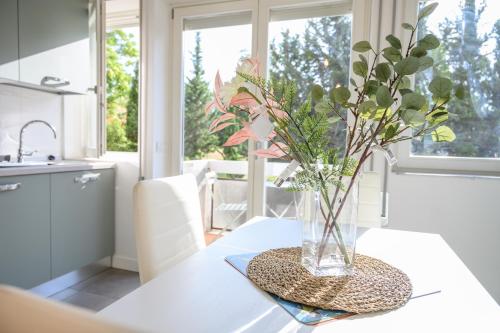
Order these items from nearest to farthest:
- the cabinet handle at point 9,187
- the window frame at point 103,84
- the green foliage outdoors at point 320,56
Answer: the cabinet handle at point 9,187
the green foliage outdoors at point 320,56
the window frame at point 103,84

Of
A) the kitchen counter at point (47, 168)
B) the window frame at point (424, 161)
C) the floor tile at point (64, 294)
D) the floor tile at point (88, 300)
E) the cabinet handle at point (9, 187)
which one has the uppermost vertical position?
the window frame at point (424, 161)

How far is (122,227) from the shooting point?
9.82 ft

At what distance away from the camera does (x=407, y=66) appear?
2.66 ft

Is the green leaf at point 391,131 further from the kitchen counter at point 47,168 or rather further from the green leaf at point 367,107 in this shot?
the kitchen counter at point 47,168

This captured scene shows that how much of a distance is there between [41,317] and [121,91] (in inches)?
123

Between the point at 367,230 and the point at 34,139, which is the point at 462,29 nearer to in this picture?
the point at 367,230

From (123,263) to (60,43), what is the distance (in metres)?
1.85

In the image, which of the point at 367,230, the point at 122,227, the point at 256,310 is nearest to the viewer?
the point at 256,310

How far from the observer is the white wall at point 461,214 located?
2.21 m

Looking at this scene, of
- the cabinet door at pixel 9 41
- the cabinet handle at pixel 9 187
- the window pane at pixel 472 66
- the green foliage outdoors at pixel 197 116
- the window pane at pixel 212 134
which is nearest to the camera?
the cabinet handle at pixel 9 187

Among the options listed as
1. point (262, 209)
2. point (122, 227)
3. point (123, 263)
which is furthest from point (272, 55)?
point (123, 263)

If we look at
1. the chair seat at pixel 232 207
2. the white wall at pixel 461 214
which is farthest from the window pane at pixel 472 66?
the chair seat at pixel 232 207

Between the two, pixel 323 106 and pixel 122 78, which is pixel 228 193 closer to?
pixel 122 78

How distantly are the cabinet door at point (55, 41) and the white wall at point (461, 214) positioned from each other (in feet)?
8.34
